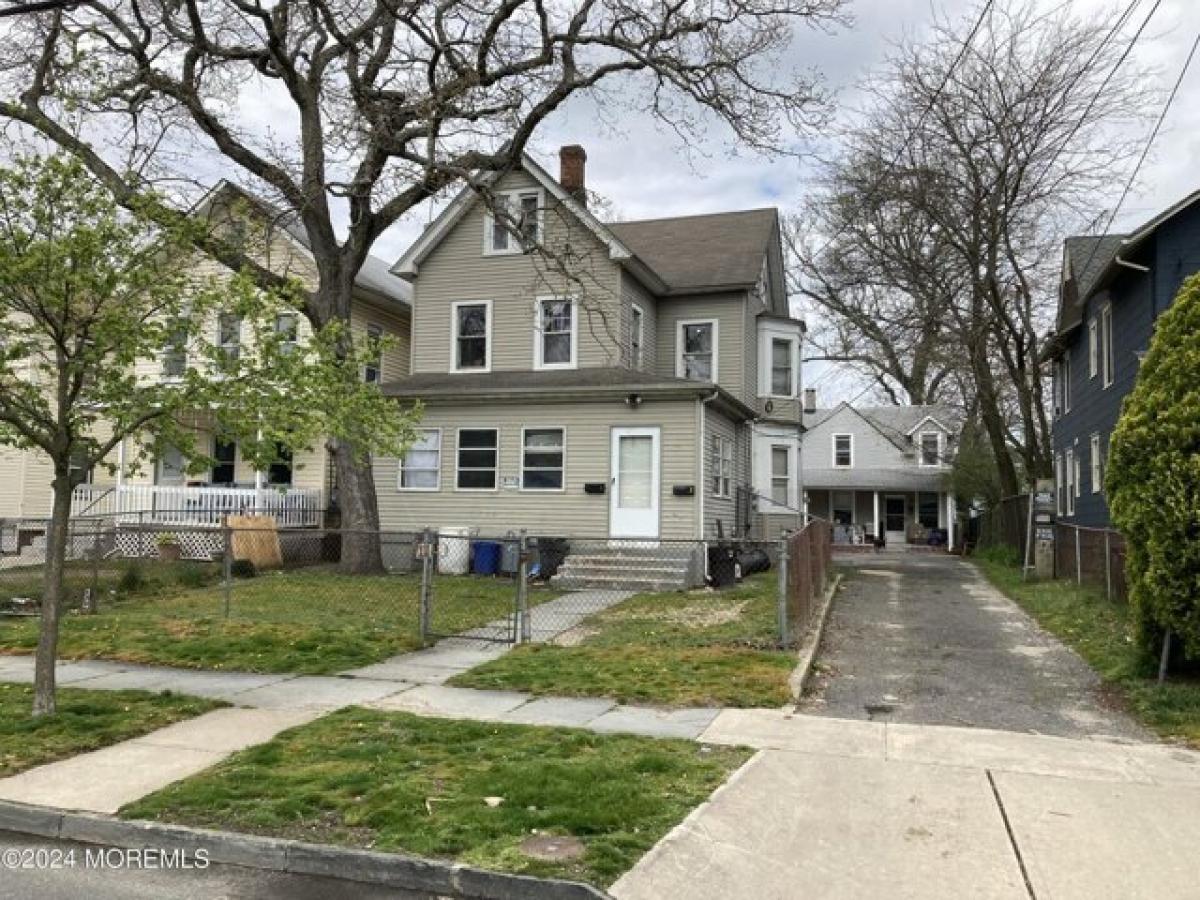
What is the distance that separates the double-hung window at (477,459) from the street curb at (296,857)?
1375 cm

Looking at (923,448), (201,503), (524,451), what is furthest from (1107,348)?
(923,448)

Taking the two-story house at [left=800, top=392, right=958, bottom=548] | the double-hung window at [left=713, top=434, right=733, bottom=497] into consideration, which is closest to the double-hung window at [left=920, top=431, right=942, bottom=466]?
the two-story house at [left=800, top=392, right=958, bottom=548]

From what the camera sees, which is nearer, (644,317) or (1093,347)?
(644,317)

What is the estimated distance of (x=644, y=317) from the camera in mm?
21203

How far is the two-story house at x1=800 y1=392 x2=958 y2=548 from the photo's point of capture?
41500mm

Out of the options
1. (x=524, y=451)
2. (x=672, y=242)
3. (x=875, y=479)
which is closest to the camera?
(x=524, y=451)

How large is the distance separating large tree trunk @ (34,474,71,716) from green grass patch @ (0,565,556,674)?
7.41 ft

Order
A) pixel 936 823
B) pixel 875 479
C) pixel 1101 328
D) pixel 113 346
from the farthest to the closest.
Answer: pixel 875 479 → pixel 1101 328 → pixel 113 346 → pixel 936 823

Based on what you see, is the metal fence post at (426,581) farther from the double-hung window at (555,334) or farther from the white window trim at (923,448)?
the white window trim at (923,448)

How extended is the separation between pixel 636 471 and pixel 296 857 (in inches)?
535

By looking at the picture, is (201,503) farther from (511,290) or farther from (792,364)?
(792,364)

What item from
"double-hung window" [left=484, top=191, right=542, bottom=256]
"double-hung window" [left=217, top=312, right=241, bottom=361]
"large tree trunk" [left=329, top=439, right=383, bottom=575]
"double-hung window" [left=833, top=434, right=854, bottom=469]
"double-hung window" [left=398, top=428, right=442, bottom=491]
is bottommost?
"large tree trunk" [left=329, top=439, right=383, bottom=575]

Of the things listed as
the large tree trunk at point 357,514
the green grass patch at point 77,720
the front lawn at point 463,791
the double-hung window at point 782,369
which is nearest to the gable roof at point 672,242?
the double-hung window at point 782,369

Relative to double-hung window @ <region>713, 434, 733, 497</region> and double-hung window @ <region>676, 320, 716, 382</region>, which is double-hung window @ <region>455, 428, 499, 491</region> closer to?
double-hung window @ <region>713, 434, 733, 497</region>
